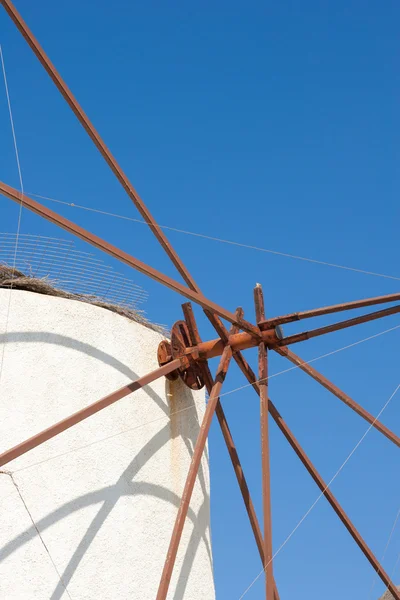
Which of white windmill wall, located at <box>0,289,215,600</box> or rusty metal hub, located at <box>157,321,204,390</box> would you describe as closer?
white windmill wall, located at <box>0,289,215,600</box>

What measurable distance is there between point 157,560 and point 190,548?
1.96ft

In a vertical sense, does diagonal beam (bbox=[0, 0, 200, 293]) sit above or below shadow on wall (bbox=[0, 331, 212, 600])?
above

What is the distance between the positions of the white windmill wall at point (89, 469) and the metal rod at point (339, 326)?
55.6 inches

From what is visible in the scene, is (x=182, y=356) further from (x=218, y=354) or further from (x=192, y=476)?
(x=192, y=476)

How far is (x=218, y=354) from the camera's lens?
35.9 feet

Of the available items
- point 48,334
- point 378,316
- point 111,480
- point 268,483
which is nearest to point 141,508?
point 111,480

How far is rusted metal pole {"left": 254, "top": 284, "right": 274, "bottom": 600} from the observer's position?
9484 millimetres

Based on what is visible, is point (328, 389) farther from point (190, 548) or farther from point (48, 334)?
point (48, 334)

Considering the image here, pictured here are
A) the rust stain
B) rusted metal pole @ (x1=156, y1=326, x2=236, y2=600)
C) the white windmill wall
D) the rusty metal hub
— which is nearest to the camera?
the white windmill wall

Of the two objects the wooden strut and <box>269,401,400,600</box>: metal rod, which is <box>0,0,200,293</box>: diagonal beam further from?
<box>269,401,400,600</box>: metal rod

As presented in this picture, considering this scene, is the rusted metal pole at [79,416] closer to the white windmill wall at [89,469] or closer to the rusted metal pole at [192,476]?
the white windmill wall at [89,469]

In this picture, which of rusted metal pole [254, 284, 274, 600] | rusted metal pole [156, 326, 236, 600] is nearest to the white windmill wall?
rusted metal pole [156, 326, 236, 600]

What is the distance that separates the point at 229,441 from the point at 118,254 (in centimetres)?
277

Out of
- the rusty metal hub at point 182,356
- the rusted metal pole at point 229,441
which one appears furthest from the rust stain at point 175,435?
the rusted metal pole at point 229,441
